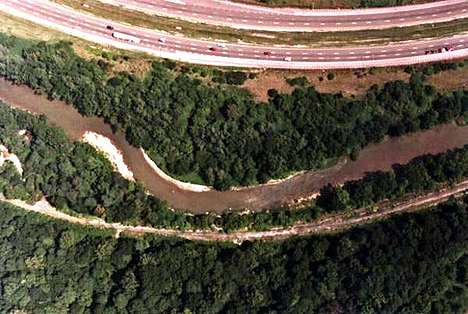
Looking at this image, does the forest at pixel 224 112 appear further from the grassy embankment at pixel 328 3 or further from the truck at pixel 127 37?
the grassy embankment at pixel 328 3

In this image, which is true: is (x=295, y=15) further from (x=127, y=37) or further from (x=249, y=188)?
(x=249, y=188)

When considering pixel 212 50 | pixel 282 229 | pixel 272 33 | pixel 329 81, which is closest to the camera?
A: pixel 329 81

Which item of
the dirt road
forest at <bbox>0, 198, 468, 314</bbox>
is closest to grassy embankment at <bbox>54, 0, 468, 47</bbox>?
the dirt road

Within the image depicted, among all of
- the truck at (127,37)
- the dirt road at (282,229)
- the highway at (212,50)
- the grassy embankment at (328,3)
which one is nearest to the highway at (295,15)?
the grassy embankment at (328,3)

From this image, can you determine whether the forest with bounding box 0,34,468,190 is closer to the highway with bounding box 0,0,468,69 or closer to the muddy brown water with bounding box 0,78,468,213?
the muddy brown water with bounding box 0,78,468,213

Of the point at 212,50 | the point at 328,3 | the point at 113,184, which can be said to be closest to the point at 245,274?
the point at 113,184
